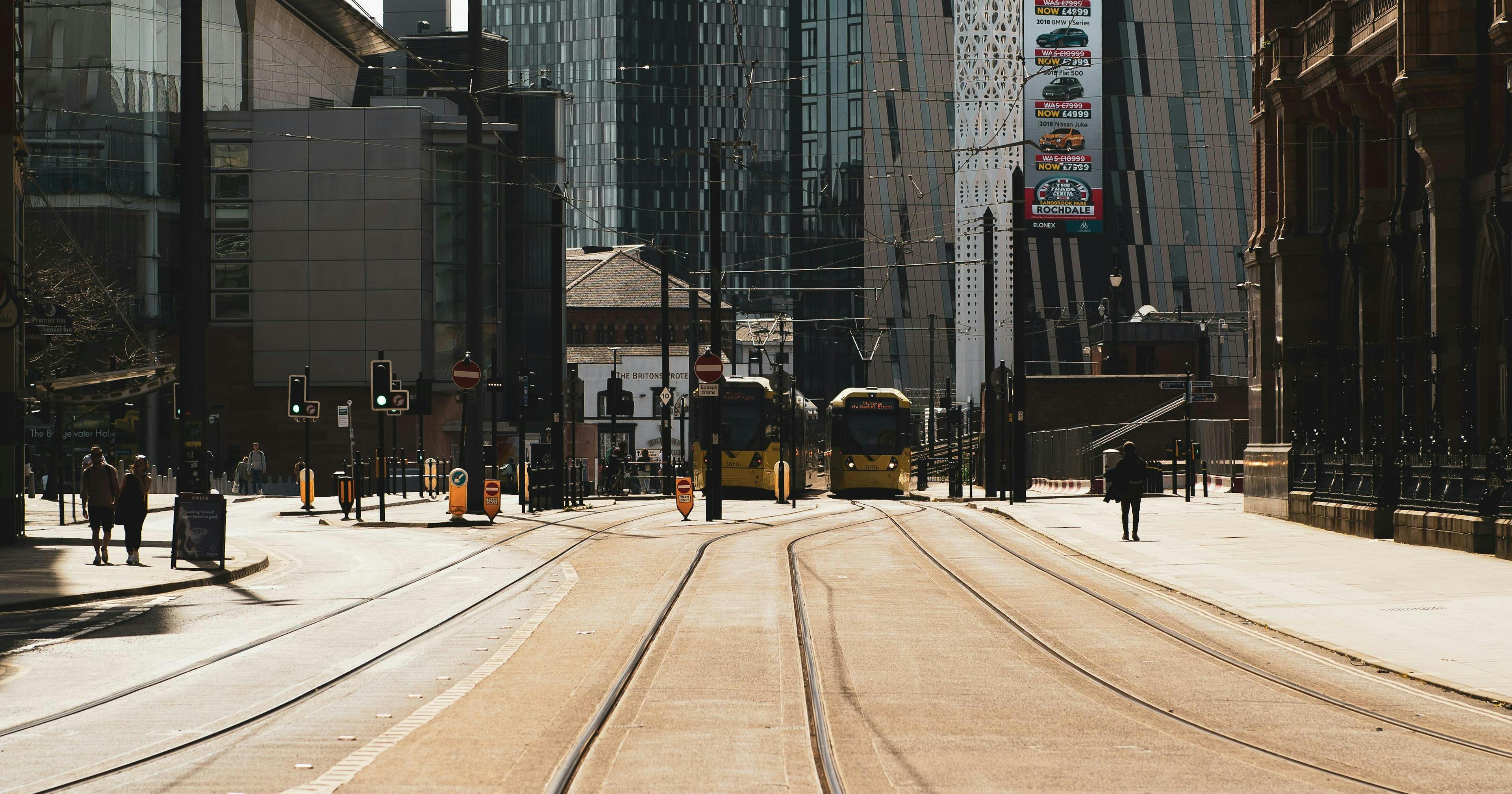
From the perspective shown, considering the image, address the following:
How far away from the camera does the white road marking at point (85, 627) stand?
44.2 feet

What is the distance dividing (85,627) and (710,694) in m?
7.41

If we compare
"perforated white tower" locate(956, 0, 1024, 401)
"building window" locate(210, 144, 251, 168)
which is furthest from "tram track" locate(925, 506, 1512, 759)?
"perforated white tower" locate(956, 0, 1024, 401)

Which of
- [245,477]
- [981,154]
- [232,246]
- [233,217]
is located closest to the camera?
[245,477]

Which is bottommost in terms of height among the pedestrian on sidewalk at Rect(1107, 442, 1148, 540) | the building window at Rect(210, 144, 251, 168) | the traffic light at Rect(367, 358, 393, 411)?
the pedestrian on sidewalk at Rect(1107, 442, 1148, 540)

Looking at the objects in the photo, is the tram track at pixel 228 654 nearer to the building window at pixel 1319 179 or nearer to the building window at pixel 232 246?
the building window at pixel 1319 179

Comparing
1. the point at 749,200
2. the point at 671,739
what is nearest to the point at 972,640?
the point at 671,739

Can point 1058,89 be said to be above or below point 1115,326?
above

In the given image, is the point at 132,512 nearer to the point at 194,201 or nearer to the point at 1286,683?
the point at 1286,683

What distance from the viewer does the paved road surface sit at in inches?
317

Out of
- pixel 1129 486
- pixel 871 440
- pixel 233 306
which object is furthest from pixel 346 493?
pixel 233 306

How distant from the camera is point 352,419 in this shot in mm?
68250

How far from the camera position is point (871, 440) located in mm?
47531

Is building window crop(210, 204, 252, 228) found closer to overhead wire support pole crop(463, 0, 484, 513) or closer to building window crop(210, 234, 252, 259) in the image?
building window crop(210, 234, 252, 259)

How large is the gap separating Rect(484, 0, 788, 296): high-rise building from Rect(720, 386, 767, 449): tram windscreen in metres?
104
